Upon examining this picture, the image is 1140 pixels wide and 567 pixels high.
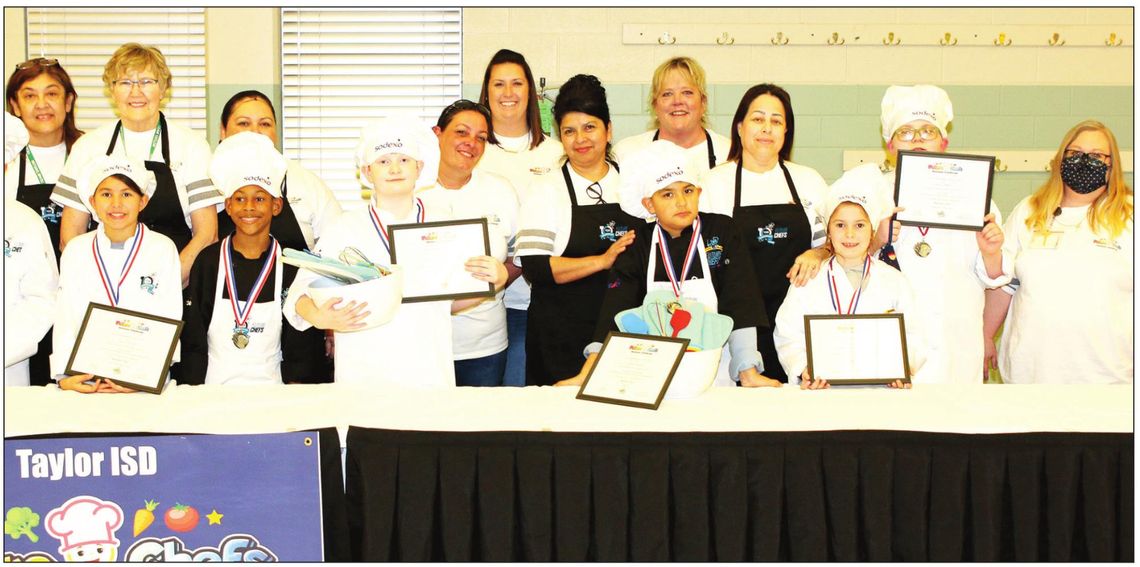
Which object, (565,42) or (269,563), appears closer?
(269,563)

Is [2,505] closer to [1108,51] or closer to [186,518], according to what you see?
[186,518]

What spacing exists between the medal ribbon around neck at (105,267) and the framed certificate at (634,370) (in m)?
1.69

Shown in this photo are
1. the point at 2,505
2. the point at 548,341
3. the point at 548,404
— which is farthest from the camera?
the point at 548,341

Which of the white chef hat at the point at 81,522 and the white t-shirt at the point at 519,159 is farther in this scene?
the white t-shirt at the point at 519,159

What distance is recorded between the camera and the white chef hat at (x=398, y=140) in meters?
3.40

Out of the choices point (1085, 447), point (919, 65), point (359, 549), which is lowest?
point (359, 549)

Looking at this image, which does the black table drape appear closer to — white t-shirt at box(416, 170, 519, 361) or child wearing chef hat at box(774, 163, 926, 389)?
child wearing chef hat at box(774, 163, 926, 389)

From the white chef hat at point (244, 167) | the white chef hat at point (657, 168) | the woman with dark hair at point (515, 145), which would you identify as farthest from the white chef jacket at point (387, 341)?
the woman with dark hair at point (515, 145)

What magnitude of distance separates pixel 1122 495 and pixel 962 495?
1.41 ft

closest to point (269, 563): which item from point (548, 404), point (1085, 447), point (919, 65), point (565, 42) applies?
point (548, 404)

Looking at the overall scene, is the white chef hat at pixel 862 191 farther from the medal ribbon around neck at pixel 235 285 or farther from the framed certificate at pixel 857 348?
the medal ribbon around neck at pixel 235 285

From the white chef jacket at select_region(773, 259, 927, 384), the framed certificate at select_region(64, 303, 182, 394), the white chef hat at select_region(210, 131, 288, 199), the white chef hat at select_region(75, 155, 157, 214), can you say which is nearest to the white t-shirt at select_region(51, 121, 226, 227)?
the white chef hat at select_region(75, 155, 157, 214)

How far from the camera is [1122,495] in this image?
2637 millimetres

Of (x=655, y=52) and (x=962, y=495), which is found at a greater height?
(x=655, y=52)
